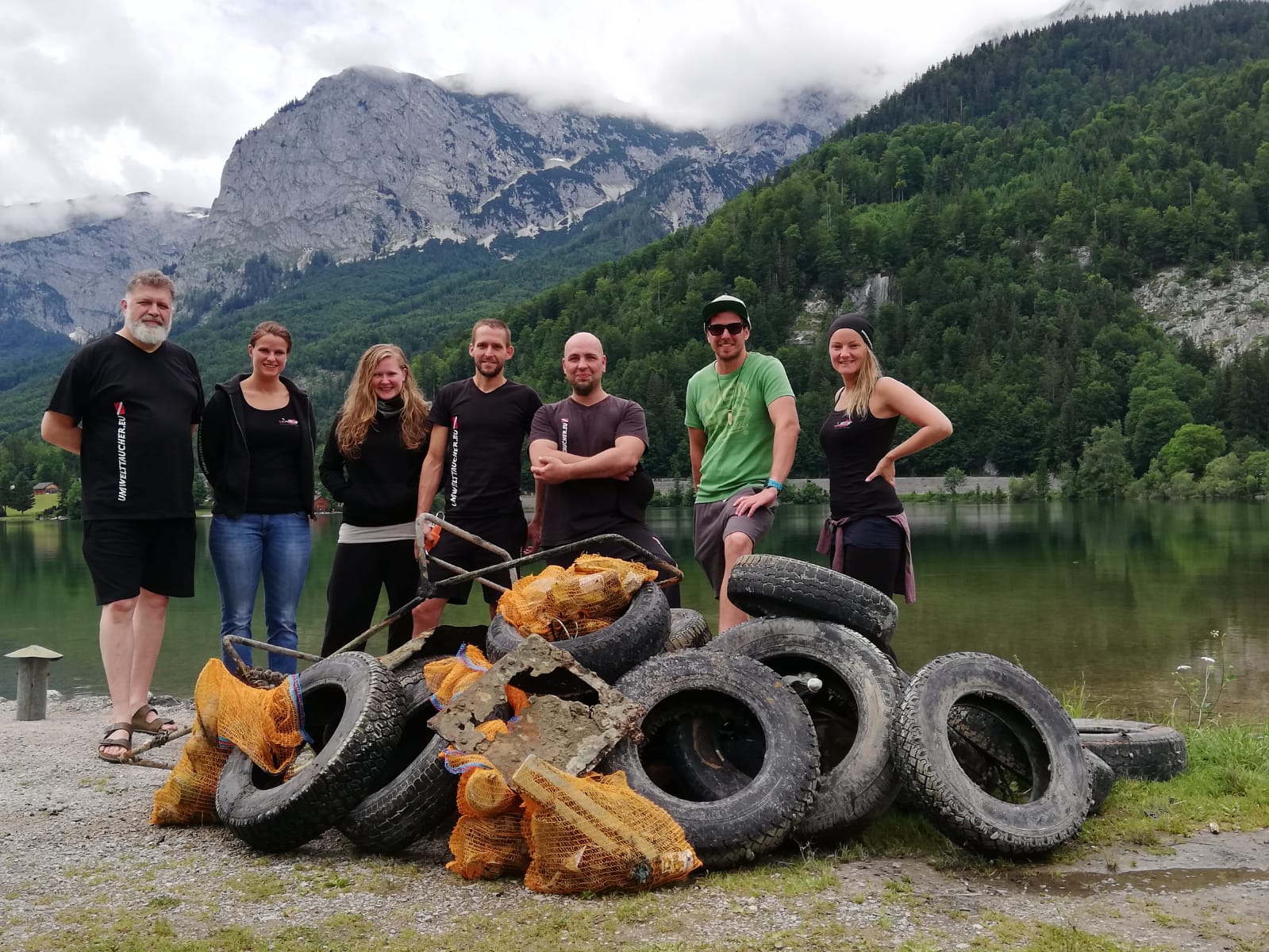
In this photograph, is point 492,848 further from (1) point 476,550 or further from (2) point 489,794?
(1) point 476,550

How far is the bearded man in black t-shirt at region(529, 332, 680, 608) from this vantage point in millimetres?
5996

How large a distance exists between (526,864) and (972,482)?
110 metres

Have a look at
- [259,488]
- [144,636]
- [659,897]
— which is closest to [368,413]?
[259,488]

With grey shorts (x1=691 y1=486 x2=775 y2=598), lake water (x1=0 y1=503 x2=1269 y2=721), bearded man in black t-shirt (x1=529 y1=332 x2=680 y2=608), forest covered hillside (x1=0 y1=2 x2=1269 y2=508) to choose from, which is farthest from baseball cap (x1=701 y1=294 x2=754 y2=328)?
forest covered hillside (x1=0 y1=2 x2=1269 y2=508)

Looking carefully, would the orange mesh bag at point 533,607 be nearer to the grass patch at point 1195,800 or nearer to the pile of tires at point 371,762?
the pile of tires at point 371,762

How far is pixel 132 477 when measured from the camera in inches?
239

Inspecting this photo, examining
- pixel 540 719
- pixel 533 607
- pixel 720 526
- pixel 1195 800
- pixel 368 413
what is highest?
pixel 368 413

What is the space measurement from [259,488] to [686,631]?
10.2ft

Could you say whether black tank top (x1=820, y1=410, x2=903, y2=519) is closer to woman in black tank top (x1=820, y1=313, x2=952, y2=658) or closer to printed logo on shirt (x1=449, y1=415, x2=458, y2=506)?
woman in black tank top (x1=820, y1=313, x2=952, y2=658)

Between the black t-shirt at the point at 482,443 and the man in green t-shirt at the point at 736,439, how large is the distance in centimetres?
125

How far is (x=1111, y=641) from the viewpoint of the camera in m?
19.8

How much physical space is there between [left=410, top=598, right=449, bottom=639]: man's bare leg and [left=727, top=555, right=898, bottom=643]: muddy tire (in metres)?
2.37

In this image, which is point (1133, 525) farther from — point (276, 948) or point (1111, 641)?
point (276, 948)

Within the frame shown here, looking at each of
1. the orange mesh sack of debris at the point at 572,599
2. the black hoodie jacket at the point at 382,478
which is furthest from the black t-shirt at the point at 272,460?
the orange mesh sack of debris at the point at 572,599
